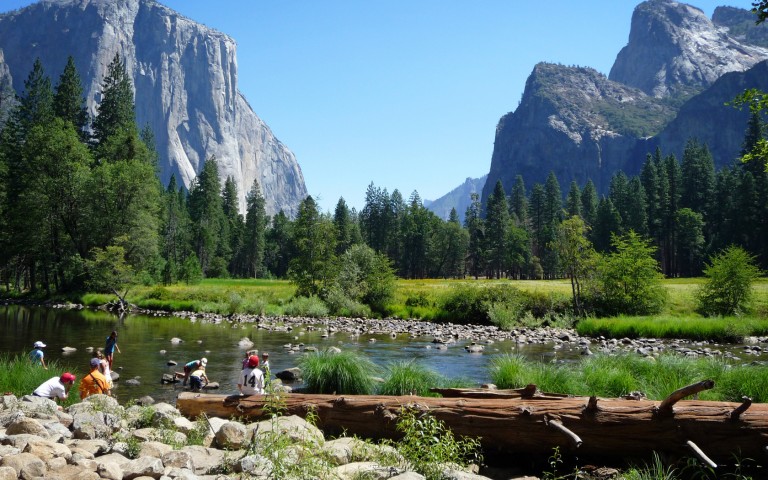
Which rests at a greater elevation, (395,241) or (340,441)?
(395,241)

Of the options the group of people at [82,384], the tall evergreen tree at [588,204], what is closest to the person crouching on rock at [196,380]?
the group of people at [82,384]

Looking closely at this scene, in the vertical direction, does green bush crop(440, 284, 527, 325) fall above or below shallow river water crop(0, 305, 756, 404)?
above

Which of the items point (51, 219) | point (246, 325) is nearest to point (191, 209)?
point (51, 219)

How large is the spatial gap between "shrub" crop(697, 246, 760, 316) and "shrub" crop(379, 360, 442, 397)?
99.0 feet

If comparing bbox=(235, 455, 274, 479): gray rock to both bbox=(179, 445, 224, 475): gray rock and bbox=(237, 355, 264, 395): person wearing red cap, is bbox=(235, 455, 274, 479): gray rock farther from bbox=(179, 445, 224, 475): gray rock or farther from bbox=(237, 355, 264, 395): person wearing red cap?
bbox=(237, 355, 264, 395): person wearing red cap

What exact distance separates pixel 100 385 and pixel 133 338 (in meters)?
14.5

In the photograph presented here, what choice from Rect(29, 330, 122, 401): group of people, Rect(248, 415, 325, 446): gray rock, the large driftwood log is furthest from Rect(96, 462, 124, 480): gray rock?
Rect(29, 330, 122, 401): group of people

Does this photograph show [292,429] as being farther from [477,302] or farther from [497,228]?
[497,228]

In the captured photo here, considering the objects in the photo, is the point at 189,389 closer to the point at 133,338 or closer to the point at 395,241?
the point at 133,338

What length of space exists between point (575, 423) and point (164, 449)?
19.9ft

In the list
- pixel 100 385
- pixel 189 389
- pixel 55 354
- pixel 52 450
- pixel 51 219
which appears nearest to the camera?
pixel 52 450

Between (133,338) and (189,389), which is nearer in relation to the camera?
(189,389)

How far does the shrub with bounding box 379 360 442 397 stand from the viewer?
11379 millimetres

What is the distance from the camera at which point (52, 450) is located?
6.97 meters
